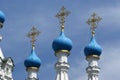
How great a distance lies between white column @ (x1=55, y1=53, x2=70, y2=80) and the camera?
1321 inches

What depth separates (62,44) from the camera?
34.4 metres

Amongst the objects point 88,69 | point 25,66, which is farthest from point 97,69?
point 25,66

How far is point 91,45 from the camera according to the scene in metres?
36.0

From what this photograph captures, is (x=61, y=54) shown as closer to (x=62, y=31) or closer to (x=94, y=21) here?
(x=62, y=31)

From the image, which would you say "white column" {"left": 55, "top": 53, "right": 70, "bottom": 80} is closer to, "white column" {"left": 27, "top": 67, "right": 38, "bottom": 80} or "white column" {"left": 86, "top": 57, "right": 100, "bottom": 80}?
"white column" {"left": 86, "top": 57, "right": 100, "bottom": 80}

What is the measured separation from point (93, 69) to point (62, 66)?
8.29 ft

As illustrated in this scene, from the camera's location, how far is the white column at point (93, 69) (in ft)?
116

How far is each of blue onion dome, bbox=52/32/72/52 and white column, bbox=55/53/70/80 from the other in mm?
389

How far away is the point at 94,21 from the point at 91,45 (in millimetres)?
1937

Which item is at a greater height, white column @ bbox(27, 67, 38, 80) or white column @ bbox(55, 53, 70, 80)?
white column @ bbox(27, 67, 38, 80)

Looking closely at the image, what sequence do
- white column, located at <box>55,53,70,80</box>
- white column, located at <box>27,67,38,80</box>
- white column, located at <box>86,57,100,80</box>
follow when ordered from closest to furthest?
white column, located at <box>55,53,70,80</box>, white column, located at <box>86,57,100,80</box>, white column, located at <box>27,67,38,80</box>

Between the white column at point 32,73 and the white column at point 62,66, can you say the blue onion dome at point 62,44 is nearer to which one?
the white column at point 62,66

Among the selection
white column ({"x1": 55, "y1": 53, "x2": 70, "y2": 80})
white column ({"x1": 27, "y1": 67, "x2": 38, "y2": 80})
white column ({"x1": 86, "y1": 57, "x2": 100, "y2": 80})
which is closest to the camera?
white column ({"x1": 55, "y1": 53, "x2": 70, "y2": 80})

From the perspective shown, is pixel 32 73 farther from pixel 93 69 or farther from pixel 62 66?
pixel 93 69
